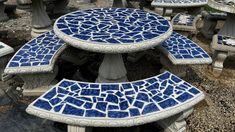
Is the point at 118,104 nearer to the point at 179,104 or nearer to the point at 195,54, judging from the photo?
the point at 179,104

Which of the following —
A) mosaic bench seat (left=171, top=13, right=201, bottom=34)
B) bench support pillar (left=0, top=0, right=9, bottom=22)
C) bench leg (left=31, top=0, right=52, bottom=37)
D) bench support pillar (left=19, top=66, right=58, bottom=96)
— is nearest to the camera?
bench support pillar (left=19, top=66, right=58, bottom=96)

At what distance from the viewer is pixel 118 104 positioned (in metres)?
4.02

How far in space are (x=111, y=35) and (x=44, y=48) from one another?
1712 millimetres

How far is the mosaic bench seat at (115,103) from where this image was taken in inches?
150

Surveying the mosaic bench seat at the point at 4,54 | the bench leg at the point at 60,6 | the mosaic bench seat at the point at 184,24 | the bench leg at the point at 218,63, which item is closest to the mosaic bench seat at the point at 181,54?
the bench leg at the point at 218,63

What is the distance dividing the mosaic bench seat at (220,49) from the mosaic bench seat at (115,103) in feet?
7.62

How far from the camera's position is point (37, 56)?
5.41 m

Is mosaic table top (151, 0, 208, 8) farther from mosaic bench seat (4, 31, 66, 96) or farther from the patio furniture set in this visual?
mosaic bench seat (4, 31, 66, 96)

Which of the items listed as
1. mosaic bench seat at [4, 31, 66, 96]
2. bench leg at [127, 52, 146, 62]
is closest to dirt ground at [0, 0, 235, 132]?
bench leg at [127, 52, 146, 62]

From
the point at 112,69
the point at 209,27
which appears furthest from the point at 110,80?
the point at 209,27

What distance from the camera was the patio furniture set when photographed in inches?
153

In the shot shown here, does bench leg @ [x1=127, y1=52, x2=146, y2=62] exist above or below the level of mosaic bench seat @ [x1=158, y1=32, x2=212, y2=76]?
below

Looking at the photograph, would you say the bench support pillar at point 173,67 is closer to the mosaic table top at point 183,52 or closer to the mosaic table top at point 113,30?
the mosaic table top at point 183,52

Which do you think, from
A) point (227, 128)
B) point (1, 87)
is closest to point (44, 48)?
point (1, 87)
